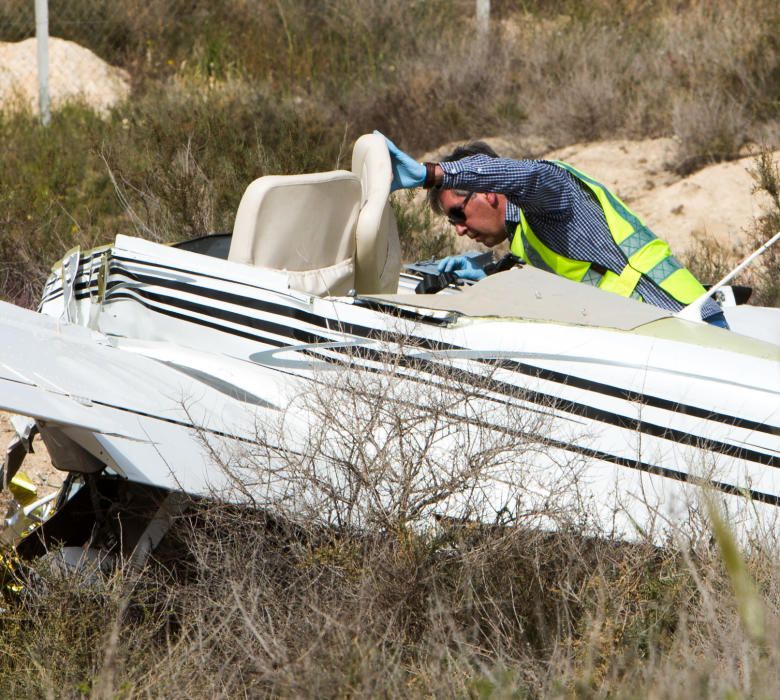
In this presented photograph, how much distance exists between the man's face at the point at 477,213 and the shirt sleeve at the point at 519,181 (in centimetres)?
25

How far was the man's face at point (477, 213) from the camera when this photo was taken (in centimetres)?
434

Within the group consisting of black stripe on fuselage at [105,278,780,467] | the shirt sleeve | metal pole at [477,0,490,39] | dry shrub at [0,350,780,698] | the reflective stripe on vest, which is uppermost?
metal pole at [477,0,490,39]

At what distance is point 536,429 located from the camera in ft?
9.62

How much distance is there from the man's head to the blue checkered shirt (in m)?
0.09

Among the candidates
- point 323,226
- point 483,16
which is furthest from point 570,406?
point 483,16

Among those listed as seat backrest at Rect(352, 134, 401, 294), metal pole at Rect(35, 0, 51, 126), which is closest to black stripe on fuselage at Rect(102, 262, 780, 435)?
seat backrest at Rect(352, 134, 401, 294)

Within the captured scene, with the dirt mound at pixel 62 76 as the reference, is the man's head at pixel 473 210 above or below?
below

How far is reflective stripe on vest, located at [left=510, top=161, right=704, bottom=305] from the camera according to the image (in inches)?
159

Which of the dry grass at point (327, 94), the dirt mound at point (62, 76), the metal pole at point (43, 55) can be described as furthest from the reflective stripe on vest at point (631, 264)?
the dirt mound at point (62, 76)

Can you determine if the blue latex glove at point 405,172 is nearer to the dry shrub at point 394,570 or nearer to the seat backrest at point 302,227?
the seat backrest at point 302,227

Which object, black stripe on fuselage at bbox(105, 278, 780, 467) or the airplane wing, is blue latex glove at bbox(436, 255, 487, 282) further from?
the airplane wing

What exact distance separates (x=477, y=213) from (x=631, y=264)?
27.4 inches

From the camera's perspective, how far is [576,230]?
4137 mm

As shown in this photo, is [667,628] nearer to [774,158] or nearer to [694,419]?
[694,419]
